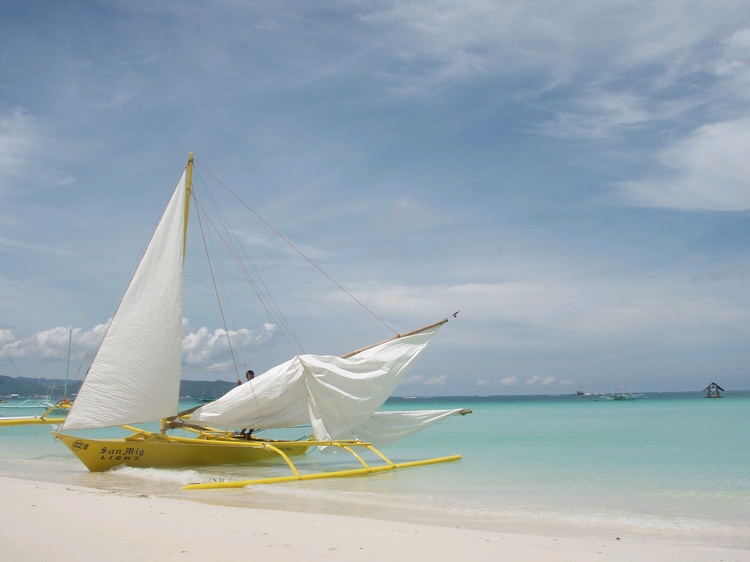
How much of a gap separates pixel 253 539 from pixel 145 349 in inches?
287

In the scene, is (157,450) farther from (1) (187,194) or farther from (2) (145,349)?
(1) (187,194)

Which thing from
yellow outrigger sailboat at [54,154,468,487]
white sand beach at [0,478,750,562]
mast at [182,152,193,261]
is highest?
mast at [182,152,193,261]

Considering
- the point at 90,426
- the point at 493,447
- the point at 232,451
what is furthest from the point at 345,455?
the point at 90,426

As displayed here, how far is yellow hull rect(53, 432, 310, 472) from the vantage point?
42.0ft

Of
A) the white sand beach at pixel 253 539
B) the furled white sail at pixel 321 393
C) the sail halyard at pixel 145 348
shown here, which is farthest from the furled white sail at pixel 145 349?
the white sand beach at pixel 253 539

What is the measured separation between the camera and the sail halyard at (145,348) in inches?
478

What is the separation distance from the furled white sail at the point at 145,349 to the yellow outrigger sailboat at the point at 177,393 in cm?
2

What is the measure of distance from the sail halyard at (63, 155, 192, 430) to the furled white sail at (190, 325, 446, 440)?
1.57 metres

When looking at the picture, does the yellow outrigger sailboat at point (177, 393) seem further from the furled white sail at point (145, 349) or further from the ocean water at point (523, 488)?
the ocean water at point (523, 488)

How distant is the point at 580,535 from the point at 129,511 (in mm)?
5628

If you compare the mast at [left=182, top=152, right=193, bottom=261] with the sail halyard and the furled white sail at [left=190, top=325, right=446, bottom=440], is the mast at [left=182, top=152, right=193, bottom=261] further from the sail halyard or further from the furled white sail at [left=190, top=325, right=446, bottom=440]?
the furled white sail at [left=190, top=325, right=446, bottom=440]

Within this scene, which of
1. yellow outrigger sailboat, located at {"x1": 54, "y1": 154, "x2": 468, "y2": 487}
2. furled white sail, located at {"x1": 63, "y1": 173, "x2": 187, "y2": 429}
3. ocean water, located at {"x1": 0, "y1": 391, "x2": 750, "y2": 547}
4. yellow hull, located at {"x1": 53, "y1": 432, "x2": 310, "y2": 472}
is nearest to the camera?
ocean water, located at {"x1": 0, "y1": 391, "x2": 750, "y2": 547}

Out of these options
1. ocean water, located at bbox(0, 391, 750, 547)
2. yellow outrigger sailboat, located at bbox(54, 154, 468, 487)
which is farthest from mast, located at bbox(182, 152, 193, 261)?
ocean water, located at bbox(0, 391, 750, 547)

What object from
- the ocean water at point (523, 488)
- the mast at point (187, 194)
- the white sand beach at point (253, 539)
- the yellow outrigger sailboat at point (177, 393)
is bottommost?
the ocean water at point (523, 488)
